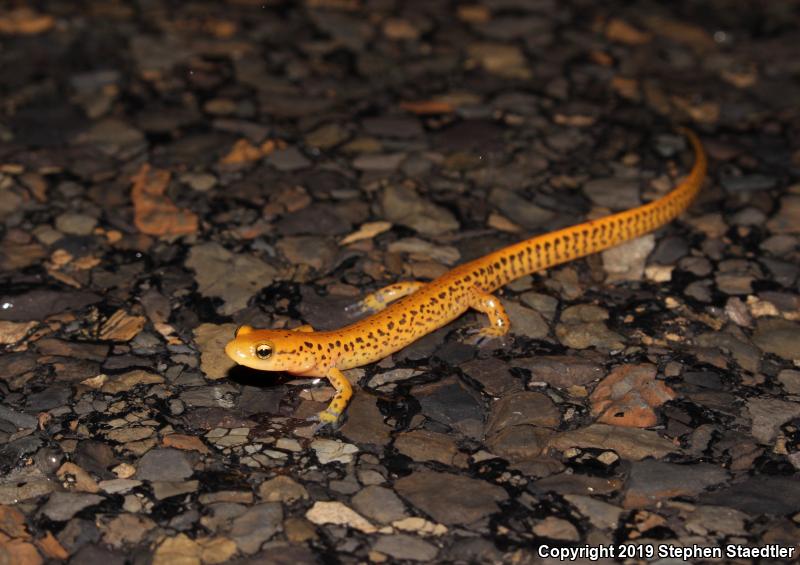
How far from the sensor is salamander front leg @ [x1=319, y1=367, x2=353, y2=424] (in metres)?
6.41

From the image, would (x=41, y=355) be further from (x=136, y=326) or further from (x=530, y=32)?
(x=530, y=32)

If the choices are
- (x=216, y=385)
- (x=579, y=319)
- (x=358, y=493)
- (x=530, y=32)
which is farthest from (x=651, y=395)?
(x=530, y=32)

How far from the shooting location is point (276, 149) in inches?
383

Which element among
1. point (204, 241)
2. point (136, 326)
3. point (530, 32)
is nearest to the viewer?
point (136, 326)

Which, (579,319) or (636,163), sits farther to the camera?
(636,163)

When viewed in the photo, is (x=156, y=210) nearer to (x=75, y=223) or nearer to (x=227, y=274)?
(x=75, y=223)

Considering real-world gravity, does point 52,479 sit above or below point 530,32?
below

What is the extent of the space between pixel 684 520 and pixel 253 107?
6.59m

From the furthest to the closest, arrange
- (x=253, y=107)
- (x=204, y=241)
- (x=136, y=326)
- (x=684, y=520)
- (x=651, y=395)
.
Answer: (x=253, y=107) < (x=204, y=241) < (x=136, y=326) < (x=651, y=395) < (x=684, y=520)

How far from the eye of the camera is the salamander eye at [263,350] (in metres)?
6.53

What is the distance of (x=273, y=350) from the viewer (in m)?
6.56

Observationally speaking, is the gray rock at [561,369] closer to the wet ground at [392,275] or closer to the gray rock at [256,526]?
the wet ground at [392,275]

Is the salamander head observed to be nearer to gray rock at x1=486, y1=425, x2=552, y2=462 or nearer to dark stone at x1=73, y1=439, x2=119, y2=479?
dark stone at x1=73, y1=439, x2=119, y2=479

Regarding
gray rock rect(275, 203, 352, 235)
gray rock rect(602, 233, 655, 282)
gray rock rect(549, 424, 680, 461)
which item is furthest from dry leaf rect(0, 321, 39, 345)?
gray rock rect(602, 233, 655, 282)
